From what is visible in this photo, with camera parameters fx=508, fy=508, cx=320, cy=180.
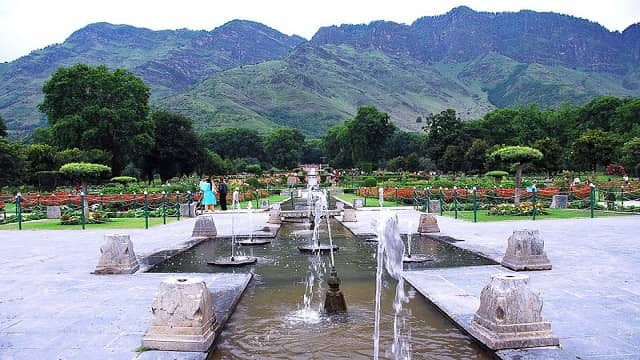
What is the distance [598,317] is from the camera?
585 cm

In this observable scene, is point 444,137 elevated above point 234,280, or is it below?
above

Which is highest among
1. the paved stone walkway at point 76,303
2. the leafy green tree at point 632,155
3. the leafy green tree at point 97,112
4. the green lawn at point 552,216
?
the leafy green tree at point 97,112

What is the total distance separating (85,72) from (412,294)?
4590cm

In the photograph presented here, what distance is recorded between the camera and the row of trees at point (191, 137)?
141 feet

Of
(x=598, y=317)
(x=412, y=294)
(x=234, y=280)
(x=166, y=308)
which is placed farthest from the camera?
(x=234, y=280)

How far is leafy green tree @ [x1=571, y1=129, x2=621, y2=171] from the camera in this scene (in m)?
42.7

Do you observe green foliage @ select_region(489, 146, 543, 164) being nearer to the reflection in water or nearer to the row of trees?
the reflection in water

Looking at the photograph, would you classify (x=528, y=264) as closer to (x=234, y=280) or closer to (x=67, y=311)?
(x=234, y=280)

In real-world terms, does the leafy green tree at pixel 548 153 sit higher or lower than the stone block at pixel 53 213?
higher

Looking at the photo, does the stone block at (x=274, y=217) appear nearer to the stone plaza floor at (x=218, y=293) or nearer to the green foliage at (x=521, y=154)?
the stone plaza floor at (x=218, y=293)

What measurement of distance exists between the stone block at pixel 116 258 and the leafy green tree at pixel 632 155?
39171mm

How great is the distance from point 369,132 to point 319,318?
75379 mm

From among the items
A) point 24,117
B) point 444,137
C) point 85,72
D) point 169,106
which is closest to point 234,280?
point 85,72

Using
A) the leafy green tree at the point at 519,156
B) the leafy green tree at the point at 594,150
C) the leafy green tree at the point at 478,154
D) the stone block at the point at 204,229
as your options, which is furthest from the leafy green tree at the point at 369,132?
the stone block at the point at 204,229
